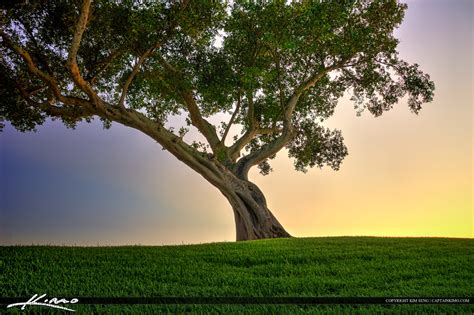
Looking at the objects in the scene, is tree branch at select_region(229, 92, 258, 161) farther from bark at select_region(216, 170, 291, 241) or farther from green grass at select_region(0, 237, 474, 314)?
green grass at select_region(0, 237, 474, 314)

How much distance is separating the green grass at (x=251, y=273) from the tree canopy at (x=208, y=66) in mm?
6274

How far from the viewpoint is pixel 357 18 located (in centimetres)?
2048

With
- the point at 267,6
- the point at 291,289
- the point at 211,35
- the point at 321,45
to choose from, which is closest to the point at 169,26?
the point at 211,35

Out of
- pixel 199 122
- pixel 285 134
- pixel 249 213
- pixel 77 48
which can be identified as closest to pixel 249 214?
pixel 249 213

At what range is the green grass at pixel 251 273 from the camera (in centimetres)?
802

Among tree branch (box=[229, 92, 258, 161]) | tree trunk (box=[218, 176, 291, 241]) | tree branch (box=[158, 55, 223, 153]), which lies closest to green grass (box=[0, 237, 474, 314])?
tree trunk (box=[218, 176, 291, 241])

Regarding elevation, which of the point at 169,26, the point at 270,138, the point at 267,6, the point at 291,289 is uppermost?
the point at 267,6

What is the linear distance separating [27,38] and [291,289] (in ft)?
46.0

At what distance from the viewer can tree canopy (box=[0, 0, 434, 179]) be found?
17.1 meters

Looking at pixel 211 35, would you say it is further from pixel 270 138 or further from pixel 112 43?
pixel 270 138

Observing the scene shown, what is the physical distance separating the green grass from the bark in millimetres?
5418
